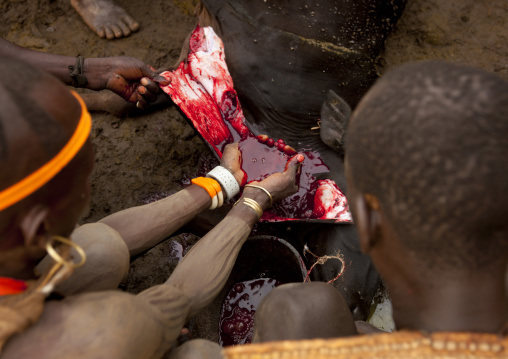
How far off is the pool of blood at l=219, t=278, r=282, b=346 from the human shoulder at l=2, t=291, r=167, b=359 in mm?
940

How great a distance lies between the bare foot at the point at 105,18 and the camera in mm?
2840

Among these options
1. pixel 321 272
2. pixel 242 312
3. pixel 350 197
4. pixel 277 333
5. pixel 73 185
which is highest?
pixel 350 197

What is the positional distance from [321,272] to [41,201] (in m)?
1.32

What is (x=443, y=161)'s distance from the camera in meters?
0.88

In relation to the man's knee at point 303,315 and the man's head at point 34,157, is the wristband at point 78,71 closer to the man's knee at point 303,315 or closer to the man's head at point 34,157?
the man's head at point 34,157

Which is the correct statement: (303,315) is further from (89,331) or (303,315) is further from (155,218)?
(155,218)

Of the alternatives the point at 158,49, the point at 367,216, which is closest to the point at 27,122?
the point at 367,216

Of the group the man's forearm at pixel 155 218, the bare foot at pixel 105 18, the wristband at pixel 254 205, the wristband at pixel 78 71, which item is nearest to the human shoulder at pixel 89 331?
the man's forearm at pixel 155 218

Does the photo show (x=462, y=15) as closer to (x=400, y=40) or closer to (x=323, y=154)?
(x=400, y=40)

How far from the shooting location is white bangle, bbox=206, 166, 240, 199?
1972mm

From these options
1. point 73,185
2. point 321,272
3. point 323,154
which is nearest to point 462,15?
point 323,154

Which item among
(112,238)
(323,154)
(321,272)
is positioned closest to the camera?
(112,238)

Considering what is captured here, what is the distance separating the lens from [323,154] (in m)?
2.31

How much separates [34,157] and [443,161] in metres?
0.85
